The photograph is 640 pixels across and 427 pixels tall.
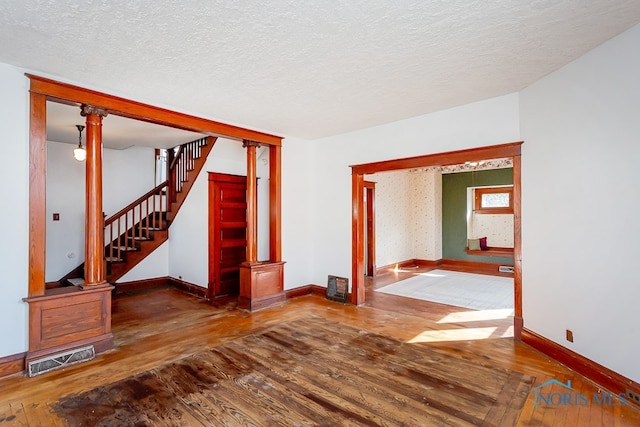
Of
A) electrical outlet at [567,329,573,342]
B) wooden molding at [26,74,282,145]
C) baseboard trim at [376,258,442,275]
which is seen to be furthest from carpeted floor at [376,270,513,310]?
wooden molding at [26,74,282,145]

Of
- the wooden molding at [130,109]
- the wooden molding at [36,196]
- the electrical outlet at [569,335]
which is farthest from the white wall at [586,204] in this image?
the wooden molding at [36,196]

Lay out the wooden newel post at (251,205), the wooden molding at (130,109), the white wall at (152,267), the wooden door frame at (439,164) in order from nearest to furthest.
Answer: the wooden molding at (130,109), the wooden door frame at (439,164), the wooden newel post at (251,205), the white wall at (152,267)

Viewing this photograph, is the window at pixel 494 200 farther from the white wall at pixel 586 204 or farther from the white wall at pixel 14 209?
the white wall at pixel 14 209

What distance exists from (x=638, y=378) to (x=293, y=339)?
3029 millimetres

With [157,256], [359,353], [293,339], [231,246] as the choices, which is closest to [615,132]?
[359,353]

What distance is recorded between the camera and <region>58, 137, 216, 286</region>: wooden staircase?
579 centimetres

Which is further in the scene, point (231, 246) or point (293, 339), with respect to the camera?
point (231, 246)

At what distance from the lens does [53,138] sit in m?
5.64

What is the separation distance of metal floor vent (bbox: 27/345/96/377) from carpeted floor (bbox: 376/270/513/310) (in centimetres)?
454

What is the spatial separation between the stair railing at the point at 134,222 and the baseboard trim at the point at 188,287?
104cm

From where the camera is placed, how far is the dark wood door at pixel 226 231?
5504 millimetres

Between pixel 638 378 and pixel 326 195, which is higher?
pixel 326 195

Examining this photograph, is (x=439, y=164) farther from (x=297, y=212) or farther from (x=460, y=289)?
(x=460, y=289)

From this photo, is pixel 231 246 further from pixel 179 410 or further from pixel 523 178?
pixel 523 178
